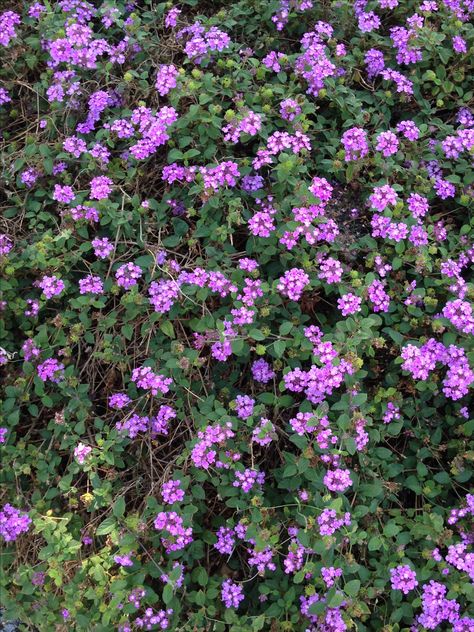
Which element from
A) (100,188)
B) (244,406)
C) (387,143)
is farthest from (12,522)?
(387,143)

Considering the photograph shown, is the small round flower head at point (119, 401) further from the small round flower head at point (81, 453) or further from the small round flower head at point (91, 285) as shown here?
the small round flower head at point (91, 285)

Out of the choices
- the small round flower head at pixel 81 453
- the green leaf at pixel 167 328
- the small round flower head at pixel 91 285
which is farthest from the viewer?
the small round flower head at pixel 91 285

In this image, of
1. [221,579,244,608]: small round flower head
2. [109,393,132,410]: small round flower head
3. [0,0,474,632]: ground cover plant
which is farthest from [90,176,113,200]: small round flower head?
[221,579,244,608]: small round flower head

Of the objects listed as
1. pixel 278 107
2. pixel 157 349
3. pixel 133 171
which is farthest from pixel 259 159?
pixel 157 349

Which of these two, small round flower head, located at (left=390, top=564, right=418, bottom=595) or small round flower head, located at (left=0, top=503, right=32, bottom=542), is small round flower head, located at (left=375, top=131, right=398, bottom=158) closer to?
small round flower head, located at (left=390, top=564, right=418, bottom=595)

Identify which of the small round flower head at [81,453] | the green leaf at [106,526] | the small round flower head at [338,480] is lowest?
the small round flower head at [338,480]

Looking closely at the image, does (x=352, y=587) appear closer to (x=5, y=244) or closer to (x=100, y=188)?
(x=100, y=188)

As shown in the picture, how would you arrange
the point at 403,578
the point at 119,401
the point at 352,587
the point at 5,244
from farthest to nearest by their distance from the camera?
the point at 5,244
the point at 119,401
the point at 403,578
the point at 352,587

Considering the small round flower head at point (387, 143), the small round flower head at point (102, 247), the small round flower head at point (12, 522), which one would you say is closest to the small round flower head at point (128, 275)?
the small round flower head at point (102, 247)
